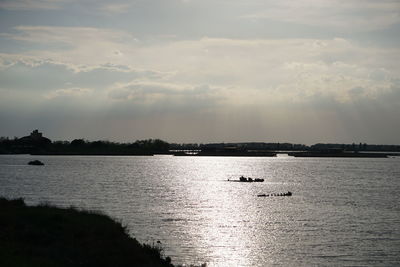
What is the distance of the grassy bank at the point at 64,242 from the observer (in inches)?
1157

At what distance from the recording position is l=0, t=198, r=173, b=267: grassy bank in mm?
29397

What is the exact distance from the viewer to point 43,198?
268 feet

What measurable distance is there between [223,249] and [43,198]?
45.2m

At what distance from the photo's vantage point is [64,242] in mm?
34188

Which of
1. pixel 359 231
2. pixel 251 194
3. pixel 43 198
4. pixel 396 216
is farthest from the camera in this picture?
pixel 251 194

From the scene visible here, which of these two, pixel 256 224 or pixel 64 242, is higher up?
pixel 64 242

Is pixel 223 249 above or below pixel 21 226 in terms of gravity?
below

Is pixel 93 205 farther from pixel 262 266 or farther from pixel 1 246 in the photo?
pixel 1 246

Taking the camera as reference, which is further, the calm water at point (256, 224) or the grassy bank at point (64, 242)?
the calm water at point (256, 224)

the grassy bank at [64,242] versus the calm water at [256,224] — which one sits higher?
the grassy bank at [64,242]

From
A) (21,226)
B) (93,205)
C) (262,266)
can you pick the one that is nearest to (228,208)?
(93,205)

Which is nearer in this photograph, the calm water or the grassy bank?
the grassy bank

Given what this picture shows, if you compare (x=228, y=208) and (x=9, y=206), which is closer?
(x=9, y=206)

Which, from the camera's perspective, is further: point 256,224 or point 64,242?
point 256,224
